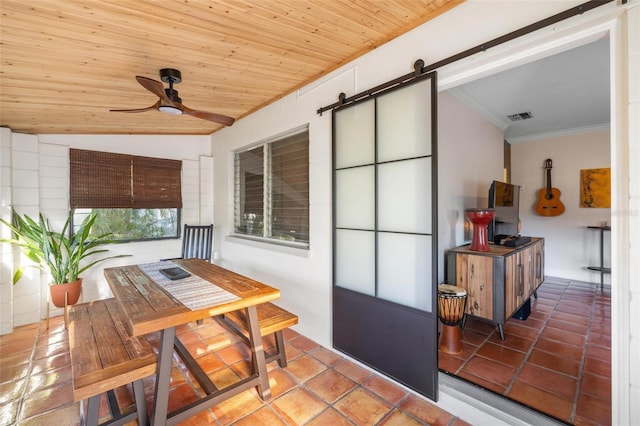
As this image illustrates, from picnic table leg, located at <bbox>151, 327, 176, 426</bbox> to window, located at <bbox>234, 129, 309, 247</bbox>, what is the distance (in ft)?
5.41

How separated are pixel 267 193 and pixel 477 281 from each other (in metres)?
2.58

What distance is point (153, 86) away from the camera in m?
2.03

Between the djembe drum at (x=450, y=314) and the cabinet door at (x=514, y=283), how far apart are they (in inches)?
19.3

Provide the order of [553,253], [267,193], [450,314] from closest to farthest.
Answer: [450,314], [267,193], [553,253]

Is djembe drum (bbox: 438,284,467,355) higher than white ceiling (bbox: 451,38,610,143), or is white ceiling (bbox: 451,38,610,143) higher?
white ceiling (bbox: 451,38,610,143)

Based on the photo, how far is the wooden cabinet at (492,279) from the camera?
2537 millimetres

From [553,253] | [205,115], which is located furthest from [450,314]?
[553,253]

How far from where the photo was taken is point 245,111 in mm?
3646

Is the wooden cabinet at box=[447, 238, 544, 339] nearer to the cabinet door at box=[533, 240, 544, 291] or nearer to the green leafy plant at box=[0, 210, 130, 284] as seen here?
the cabinet door at box=[533, 240, 544, 291]

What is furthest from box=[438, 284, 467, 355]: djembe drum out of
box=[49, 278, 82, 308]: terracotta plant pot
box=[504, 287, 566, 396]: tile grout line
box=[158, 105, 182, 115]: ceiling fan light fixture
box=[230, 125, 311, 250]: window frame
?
box=[49, 278, 82, 308]: terracotta plant pot

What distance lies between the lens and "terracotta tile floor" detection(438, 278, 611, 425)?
181 cm

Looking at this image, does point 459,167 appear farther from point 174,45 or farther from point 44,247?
point 44,247

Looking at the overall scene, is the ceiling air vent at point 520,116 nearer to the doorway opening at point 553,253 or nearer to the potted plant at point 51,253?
the doorway opening at point 553,253

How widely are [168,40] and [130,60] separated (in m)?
0.43
